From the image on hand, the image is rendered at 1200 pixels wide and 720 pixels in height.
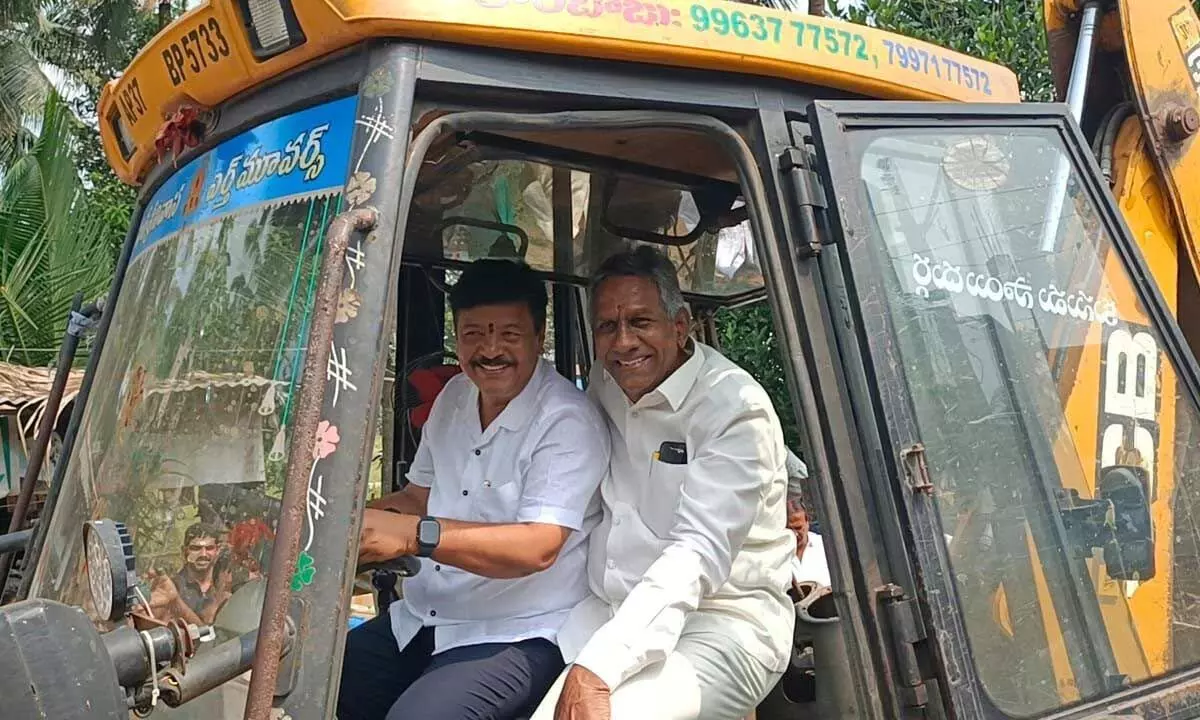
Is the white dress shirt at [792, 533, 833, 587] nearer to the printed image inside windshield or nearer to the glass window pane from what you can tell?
the glass window pane

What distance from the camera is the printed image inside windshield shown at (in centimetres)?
174

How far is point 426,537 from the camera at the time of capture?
2.03 metres

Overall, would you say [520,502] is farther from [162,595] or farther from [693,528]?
[162,595]

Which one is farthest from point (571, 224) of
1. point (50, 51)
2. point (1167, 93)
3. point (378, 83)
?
point (50, 51)

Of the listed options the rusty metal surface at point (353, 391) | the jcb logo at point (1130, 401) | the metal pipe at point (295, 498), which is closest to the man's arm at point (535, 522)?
the rusty metal surface at point (353, 391)

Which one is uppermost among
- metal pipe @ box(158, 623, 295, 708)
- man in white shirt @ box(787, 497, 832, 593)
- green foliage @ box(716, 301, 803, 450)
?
green foliage @ box(716, 301, 803, 450)

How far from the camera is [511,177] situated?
2.88 metres

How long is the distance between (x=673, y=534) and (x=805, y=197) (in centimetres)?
71

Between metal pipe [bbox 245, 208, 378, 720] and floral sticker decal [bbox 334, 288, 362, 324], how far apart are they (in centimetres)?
8

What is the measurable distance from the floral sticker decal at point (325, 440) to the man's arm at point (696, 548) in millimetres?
723

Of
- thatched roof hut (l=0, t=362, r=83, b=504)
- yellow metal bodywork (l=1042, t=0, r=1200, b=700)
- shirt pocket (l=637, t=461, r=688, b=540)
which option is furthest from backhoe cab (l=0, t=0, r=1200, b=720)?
thatched roof hut (l=0, t=362, r=83, b=504)

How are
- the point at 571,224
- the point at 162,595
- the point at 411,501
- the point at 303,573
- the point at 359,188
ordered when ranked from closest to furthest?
the point at 303,573, the point at 359,188, the point at 162,595, the point at 411,501, the point at 571,224

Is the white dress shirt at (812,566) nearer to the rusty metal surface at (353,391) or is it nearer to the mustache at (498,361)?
the mustache at (498,361)

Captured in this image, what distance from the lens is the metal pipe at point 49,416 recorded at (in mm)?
2441
